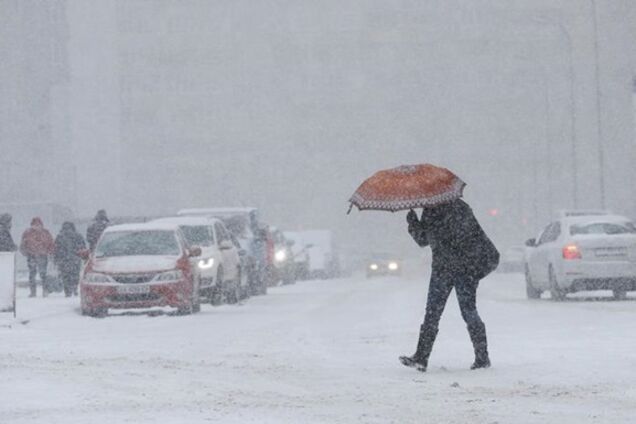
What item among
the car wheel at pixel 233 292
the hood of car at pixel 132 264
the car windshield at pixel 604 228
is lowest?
the car wheel at pixel 233 292

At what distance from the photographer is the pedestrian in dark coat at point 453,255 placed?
15344 millimetres

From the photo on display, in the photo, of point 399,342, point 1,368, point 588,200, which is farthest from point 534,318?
point 588,200

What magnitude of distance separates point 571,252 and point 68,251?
11.8m

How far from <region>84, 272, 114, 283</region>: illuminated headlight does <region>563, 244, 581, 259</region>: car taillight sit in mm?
8031

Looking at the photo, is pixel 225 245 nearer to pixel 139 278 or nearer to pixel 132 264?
pixel 132 264

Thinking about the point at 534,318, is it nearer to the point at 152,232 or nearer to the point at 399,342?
the point at 399,342

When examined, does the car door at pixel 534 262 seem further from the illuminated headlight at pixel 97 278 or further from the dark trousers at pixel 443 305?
the dark trousers at pixel 443 305

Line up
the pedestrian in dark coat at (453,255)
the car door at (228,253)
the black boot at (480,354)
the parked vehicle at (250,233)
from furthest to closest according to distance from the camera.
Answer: the parked vehicle at (250,233), the car door at (228,253), the pedestrian in dark coat at (453,255), the black boot at (480,354)

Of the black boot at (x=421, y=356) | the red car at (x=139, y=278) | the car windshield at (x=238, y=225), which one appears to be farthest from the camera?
the car windshield at (x=238, y=225)

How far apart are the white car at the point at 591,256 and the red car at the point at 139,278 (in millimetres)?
6451

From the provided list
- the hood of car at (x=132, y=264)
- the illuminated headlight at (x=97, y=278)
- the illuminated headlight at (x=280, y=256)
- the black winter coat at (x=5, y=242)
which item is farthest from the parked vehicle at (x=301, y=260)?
the illuminated headlight at (x=97, y=278)

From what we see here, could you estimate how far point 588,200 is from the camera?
135 m

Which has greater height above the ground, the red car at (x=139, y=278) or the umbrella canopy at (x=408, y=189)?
the umbrella canopy at (x=408, y=189)

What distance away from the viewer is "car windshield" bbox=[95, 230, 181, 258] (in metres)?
28.6
